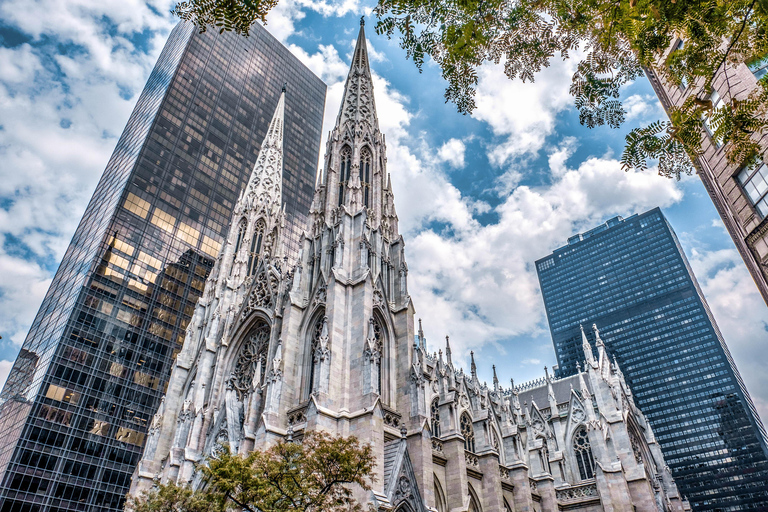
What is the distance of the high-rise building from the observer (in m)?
12.3

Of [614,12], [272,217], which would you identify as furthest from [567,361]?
[614,12]

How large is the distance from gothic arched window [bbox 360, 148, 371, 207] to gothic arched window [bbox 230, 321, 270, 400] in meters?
10.9

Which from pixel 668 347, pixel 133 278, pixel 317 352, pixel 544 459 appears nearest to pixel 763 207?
pixel 317 352

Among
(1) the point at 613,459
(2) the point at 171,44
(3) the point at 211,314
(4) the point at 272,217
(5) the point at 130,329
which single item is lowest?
(1) the point at 613,459

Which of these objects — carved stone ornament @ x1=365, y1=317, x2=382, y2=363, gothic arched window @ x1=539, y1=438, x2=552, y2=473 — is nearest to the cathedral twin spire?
carved stone ornament @ x1=365, y1=317, x2=382, y2=363

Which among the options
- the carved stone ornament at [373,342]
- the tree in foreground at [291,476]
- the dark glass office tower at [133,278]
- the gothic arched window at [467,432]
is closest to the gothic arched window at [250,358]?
the carved stone ornament at [373,342]

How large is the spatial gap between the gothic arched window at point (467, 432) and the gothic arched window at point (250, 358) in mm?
12513

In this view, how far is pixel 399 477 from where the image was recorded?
20375mm

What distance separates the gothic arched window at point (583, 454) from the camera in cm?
3700

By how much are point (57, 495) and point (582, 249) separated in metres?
139

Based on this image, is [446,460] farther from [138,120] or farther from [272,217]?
[138,120]

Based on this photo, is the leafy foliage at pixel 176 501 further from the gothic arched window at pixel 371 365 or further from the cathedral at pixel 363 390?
the gothic arched window at pixel 371 365

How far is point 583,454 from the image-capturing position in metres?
38.1

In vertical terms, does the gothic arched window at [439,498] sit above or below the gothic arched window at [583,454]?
below
